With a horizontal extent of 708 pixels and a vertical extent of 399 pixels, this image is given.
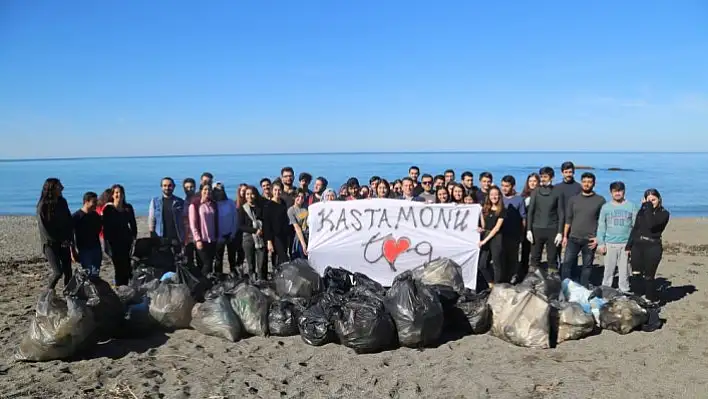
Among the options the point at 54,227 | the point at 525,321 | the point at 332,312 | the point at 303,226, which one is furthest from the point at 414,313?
the point at 54,227

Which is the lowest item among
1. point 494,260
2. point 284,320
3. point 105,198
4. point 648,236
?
point 284,320

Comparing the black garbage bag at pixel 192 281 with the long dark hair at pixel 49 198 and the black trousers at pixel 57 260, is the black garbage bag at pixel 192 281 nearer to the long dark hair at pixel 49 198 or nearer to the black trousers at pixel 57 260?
the black trousers at pixel 57 260

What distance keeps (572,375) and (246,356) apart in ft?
9.42

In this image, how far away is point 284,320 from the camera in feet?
16.1

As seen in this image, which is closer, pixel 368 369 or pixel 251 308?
pixel 368 369

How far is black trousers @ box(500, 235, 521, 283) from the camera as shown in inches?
241

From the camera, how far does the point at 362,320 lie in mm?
Result: 4453

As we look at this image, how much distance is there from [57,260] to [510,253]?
18.2 feet

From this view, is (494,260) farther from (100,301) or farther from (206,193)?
(100,301)

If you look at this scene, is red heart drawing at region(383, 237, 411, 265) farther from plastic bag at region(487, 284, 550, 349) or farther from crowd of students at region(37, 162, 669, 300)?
plastic bag at region(487, 284, 550, 349)

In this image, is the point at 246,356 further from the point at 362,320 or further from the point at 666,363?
the point at 666,363

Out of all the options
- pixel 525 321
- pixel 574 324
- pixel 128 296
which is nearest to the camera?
pixel 525 321

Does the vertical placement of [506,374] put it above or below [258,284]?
below

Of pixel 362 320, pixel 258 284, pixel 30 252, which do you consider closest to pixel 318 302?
pixel 362 320
